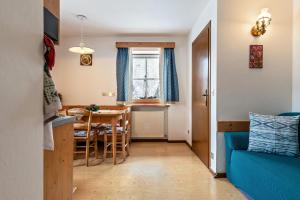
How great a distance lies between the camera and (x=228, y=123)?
258 centimetres

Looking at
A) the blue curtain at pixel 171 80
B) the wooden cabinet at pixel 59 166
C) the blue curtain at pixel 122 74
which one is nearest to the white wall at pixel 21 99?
the wooden cabinet at pixel 59 166

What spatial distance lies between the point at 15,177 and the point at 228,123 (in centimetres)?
Answer: 237

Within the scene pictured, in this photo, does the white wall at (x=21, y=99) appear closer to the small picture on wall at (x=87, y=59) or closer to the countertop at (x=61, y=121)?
the countertop at (x=61, y=121)

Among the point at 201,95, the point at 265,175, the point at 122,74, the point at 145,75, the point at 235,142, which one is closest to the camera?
the point at 265,175

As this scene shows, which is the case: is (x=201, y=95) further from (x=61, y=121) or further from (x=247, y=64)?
(x=61, y=121)

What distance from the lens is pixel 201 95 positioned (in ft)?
10.9

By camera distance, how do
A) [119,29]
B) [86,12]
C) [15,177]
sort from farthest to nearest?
[119,29], [86,12], [15,177]

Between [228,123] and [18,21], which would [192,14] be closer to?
[228,123]

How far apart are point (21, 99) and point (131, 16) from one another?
3.12m

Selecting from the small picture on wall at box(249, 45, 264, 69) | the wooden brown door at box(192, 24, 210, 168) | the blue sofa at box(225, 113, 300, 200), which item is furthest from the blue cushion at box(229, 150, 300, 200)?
the small picture on wall at box(249, 45, 264, 69)

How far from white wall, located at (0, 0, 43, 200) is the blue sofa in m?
1.67

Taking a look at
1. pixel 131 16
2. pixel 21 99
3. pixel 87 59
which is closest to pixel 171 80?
pixel 131 16

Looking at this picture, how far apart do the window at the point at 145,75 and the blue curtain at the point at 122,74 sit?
0.27 metres

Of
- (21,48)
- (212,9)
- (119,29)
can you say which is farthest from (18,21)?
(119,29)
